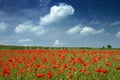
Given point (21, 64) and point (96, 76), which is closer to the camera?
point (96, 76)

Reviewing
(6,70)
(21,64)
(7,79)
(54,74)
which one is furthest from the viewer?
(21,64)

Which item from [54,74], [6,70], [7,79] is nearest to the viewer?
[6,70]

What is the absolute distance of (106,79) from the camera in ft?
25.7

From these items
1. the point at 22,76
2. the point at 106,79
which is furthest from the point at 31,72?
the point at 106,79

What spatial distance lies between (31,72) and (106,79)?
2.81 metres

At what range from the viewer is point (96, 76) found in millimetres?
8133

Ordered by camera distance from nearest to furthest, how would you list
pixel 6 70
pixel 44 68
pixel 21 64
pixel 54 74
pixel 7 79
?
pixel 6 70
pixel 7 79
pixel 54 74
pixel 44 68
pixel 21 64

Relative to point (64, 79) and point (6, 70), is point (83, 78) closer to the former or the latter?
point (64, 79)

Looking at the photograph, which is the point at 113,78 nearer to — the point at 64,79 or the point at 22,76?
the point at 64,79

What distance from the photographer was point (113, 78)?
305 inches

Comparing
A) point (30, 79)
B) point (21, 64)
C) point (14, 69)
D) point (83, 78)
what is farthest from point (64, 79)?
point (21, 64)

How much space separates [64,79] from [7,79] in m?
1.96

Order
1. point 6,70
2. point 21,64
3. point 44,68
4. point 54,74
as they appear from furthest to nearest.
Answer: point 21,64 < point 44,68 < point 54,74 < point 6,70

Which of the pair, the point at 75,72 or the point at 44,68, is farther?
the point at 44,68
